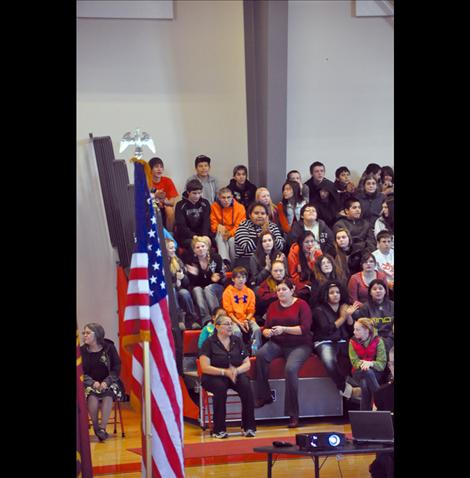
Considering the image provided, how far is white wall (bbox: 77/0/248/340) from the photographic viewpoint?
13.6m

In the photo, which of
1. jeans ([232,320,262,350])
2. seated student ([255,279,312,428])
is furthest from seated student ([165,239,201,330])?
seated student ([255,279,312,428])

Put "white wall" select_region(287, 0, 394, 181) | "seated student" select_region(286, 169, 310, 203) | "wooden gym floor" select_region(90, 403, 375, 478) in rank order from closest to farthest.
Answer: "wooden gym floor" select_region(90, 403, 375, 478) < "seated student" select_region(286, 169, 310, 203) < "white wall" select_region(287, 0, 394, 181)

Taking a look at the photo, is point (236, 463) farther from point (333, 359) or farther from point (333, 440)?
point (333, 359)

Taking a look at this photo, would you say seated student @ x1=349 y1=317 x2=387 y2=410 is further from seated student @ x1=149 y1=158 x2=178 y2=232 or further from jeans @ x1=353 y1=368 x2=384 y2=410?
seated student @ x1=149 y1=158 x2=178 y2=232

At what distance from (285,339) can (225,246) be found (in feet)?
7.14

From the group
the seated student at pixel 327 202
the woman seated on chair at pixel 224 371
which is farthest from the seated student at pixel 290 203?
the woman seated on chair at pixel 224 371

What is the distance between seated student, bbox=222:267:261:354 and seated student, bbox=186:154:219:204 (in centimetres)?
288

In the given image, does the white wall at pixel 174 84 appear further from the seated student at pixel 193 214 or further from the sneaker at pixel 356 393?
the sneaker at pixel 356 393

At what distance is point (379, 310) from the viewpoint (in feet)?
33.5

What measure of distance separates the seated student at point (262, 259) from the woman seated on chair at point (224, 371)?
1.31 m

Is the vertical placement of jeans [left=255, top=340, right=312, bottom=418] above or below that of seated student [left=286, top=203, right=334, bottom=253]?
below
